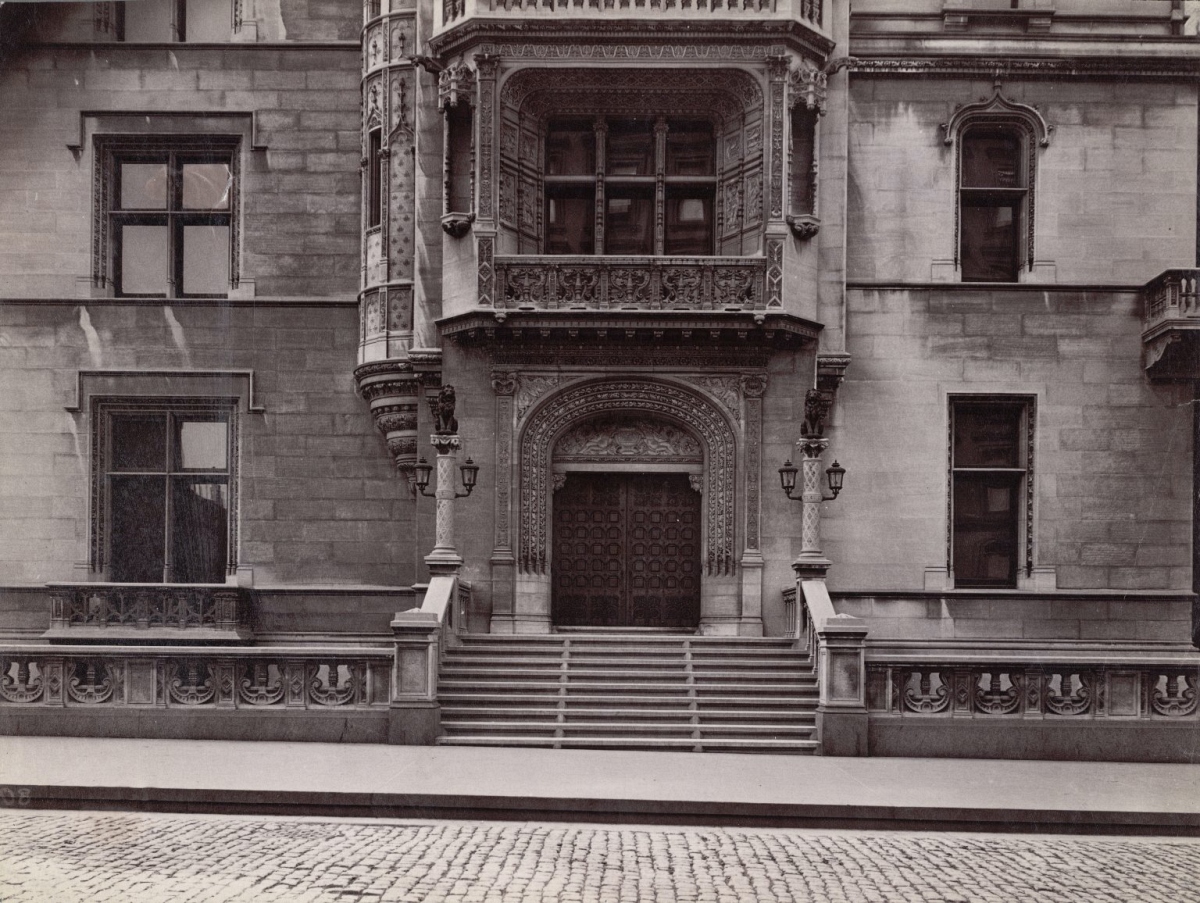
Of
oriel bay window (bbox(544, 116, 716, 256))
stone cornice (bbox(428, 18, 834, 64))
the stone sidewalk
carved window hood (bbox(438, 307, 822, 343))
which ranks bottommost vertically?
the stone sidewalk

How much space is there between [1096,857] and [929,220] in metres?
12.6

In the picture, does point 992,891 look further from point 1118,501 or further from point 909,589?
point 1118,501

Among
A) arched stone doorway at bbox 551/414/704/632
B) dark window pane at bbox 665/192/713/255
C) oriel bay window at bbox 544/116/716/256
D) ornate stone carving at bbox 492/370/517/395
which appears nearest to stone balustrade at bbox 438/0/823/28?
oriel bay window at bbox 544/116/716/256

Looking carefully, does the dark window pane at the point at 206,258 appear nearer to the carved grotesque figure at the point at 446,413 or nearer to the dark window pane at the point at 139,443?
the dark window pane at the point at 139,443

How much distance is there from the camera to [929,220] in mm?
19516

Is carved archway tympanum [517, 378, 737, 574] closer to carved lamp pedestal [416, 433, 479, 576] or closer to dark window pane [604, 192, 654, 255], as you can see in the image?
dark window pane [604, 192, 654, 255]

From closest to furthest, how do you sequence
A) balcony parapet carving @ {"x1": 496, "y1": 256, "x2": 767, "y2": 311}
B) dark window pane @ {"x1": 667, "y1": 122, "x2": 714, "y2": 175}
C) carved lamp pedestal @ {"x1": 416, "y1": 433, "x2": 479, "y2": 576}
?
carved lamp pedestal @ {"x1": 416, "y1": 433, "x2": 479, "y2": 576} < balcony parapet carving @ {"x1": 496, "y1": 256, "x2": 767, "y2": 311} < dark window pane @ {"x1": 667, "y1": 122, "x2": 714, "y2": 175}

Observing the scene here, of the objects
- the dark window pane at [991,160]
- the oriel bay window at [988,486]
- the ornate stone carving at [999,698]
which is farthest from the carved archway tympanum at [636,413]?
the dark window pane at [991,160]

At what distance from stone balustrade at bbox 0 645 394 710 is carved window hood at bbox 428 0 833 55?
387 inches

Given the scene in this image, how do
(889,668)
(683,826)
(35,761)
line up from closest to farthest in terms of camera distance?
(683,826), (35,761), (889,668)

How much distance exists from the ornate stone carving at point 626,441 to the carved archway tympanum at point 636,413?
20 cm

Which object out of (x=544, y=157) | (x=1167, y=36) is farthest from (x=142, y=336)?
(x=1167, y=36)

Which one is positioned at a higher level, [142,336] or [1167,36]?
[1167,36]

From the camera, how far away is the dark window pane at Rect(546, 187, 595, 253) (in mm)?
19469
